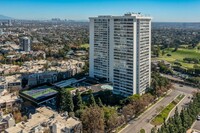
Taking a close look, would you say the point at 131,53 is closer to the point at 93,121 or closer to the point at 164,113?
the point at 164,113

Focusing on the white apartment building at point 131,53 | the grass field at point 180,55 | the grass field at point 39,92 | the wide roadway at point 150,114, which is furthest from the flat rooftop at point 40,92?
the grass field at point 180,55

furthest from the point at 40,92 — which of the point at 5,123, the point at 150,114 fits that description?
the point at 150,114

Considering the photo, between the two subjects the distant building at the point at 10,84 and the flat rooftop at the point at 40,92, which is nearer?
the flat rooftop at the point at 40,92

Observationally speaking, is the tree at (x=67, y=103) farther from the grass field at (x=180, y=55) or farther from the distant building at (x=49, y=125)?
the grass field at (x=180, y=55)

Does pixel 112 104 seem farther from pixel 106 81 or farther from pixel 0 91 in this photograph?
pixel 0 91

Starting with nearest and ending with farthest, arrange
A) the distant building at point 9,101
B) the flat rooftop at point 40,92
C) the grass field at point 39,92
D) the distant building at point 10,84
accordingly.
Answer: the distant building at point 9,101 < the flat rooftop at point 40,92 < the grass field at point 39,92 < the distant building at point 10,84

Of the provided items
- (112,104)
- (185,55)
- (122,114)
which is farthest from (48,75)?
(185,55)

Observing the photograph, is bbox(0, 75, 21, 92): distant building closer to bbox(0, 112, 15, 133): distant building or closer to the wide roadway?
bbox(0, 112, 15, 133): distant building
